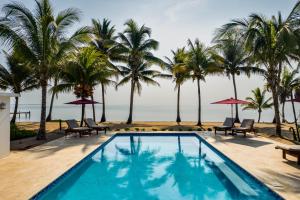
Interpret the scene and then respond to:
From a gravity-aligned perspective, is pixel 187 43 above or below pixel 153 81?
above

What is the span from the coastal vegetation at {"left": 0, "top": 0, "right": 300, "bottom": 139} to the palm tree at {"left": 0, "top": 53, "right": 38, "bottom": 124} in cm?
8

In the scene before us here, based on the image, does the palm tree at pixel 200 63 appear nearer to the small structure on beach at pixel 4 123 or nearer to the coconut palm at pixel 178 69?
the coconut palm at pixel 178 69

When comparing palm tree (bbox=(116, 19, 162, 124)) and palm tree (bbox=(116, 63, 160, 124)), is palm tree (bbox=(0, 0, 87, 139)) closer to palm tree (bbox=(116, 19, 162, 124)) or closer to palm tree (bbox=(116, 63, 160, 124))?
palm tree (bbox=(116, 19, 162, 124))

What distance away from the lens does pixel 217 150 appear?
1145cm

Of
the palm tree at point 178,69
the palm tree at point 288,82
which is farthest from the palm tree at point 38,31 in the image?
the palm tree at point 288,82

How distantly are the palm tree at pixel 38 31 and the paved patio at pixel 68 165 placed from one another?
3892 millimetres

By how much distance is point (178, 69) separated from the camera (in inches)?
893

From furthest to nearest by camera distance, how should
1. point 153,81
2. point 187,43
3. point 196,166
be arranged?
point 153,81 → point 187,43 → point 196,166

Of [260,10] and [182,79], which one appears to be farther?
[182,79]

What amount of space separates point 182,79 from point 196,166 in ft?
47.1

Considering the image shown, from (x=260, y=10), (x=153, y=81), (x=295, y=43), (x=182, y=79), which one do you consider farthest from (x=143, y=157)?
(x=153, y=81)

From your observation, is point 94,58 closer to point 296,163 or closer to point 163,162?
point 163,162

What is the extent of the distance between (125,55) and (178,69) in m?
5.90

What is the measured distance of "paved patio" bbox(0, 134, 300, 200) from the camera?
627cm
